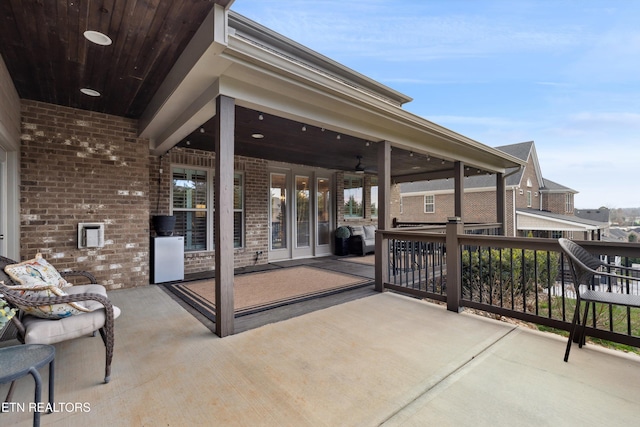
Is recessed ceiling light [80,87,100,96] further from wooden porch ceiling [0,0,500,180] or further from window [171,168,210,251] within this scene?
window [171,168,210,251]

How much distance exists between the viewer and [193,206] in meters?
6.00

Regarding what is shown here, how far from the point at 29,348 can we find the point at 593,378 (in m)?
3.64

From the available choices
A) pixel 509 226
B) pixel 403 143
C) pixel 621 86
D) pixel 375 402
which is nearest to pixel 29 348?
pixel 375 402

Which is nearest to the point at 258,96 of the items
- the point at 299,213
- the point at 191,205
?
the point at 191,205

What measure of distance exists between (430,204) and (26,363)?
63.4 feet

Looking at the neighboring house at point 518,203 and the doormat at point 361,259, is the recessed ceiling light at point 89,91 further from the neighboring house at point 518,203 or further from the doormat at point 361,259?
the neighboring house at point 518,203

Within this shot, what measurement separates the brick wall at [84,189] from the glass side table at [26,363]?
131 inches

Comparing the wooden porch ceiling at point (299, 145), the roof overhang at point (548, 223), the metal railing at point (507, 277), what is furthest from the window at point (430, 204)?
the metal railing at point (507, 277)

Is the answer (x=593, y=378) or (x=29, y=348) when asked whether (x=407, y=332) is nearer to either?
(x=593, y=378)

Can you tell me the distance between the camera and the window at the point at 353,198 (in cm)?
903

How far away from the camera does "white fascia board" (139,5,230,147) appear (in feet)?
7.45

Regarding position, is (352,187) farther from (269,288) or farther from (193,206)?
(269,288)

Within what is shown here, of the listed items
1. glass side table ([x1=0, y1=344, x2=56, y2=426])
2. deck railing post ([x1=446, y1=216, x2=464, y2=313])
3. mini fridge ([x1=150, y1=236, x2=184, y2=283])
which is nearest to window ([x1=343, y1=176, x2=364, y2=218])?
mini fridge ([x1=150, y1=236, x2=184, y2=283])

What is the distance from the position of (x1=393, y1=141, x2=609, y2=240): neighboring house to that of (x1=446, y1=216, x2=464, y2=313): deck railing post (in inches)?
409
